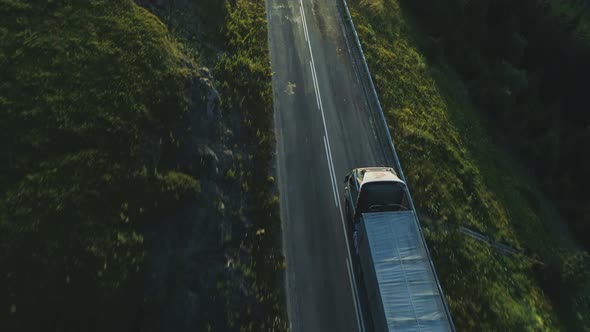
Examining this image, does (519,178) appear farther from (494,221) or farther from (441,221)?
(441,221)

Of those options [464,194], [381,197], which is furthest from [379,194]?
[464,194]

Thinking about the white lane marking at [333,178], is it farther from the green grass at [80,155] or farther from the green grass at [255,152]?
the green grass at [80,155]

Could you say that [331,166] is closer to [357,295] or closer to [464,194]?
[357,295]

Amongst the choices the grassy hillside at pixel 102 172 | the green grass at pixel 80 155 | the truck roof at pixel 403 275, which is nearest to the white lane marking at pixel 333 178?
the truck roof at pixel 403 275

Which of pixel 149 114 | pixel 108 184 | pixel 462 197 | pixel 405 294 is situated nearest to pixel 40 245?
pixel 108 184

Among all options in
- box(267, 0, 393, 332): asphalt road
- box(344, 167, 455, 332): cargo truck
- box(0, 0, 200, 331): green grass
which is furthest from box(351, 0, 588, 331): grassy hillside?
box(0, 0, 200, 331): green grass
